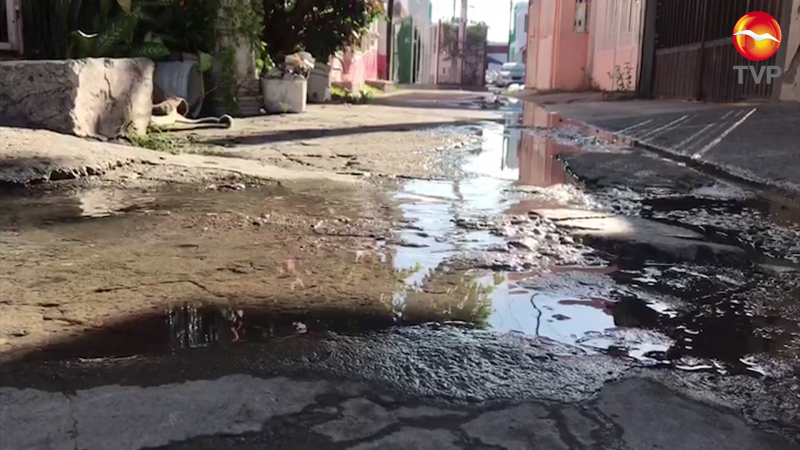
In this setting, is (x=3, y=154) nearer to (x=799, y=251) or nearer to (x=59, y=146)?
(x=59, y=146)

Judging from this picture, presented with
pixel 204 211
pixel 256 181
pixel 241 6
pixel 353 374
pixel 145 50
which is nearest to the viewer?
pixel 353 374

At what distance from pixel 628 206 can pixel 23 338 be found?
2.75 m

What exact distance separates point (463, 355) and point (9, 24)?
21.8 feet

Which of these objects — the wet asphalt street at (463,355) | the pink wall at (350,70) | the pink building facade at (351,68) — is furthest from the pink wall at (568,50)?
the wet asphalt street at (463,355)

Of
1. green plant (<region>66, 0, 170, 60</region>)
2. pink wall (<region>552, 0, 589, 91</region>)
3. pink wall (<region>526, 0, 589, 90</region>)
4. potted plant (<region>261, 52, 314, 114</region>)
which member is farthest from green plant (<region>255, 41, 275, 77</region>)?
pink wall (<region>552, 0, 589, 91</region>)

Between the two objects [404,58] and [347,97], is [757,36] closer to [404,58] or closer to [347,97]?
[347,97]

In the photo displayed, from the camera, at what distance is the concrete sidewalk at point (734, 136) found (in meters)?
4.37

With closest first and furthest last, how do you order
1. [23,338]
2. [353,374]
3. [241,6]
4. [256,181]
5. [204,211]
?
[353,374]
[23,338]
[204,211]
[256,181]
[241,6]

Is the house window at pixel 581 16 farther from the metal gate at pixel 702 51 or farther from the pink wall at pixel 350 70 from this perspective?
the metal gate at pixel 702 51

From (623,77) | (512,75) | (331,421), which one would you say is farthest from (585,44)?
(331,421)

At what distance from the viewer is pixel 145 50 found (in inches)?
280

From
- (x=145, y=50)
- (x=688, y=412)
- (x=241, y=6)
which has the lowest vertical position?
(x=688, y=412)

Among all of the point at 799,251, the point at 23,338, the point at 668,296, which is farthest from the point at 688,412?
the point at 799,251

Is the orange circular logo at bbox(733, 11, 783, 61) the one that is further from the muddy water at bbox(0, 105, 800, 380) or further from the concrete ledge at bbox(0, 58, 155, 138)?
the concrete ledge at bbox(0, 58, 155, 138)
